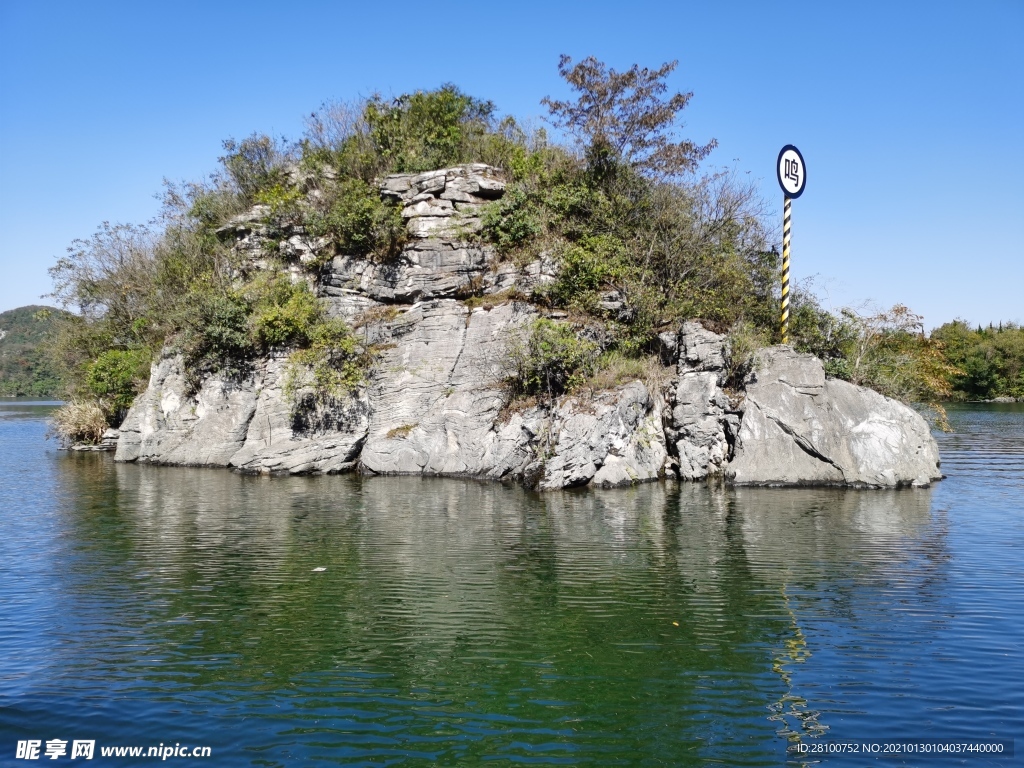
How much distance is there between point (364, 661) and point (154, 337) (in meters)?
28.0

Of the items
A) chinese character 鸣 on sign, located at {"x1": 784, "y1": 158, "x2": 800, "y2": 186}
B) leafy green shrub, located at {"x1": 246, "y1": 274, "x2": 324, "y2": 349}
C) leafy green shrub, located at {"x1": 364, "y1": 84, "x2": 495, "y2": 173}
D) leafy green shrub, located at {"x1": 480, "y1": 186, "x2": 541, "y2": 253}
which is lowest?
leafy green shrub, located at {"x1": 246, "y1": 274, "x2": 324, "y2": 349}

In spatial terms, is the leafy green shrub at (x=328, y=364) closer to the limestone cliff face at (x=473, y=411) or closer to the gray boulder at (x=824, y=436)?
the limestone cliff face at (x=473, y=411)

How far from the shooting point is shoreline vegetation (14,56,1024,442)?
23938 mm

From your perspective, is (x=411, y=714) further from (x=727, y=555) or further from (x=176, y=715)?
(x=727, y=555)

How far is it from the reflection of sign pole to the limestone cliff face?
6.94ft

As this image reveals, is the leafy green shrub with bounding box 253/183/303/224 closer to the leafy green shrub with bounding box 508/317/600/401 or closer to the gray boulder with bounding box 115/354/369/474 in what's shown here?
the gray boulder with bounding box 115/354/369/474

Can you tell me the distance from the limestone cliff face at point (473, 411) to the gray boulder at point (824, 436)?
4 centimetres

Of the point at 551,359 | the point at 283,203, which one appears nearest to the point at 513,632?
the point at 551,359

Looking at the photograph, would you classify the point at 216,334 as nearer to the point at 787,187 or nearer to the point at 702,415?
the point at 702,415

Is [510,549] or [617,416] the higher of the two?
[617,416]

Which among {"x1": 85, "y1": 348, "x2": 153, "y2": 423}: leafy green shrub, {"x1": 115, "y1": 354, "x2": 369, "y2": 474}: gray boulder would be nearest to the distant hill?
{"x1": 85, "y1": 348, "x2": 153, "y2": 423}: leafy green shrub

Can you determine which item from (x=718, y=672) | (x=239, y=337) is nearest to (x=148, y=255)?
(x=239, y=337)

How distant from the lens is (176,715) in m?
7.00

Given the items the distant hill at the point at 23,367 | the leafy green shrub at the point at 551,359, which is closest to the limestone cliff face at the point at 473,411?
the leafy green shrub at the point at 551,359
